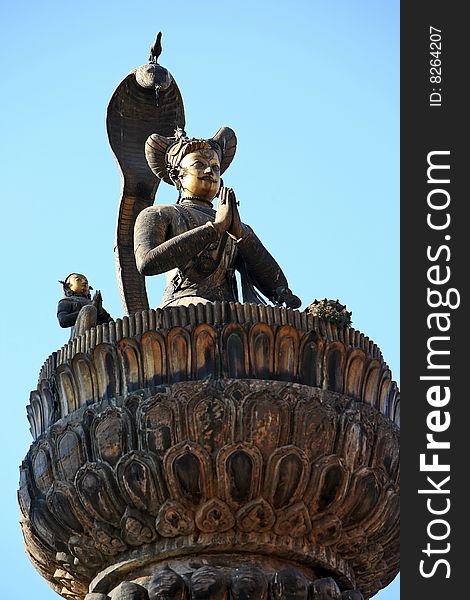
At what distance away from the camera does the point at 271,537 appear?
1449 cm

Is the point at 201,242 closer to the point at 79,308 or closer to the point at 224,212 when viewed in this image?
the point at 224,212

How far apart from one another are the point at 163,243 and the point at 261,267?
1.03m

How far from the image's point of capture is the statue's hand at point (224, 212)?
1578 centimetres

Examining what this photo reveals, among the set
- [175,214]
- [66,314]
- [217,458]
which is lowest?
[217,458]

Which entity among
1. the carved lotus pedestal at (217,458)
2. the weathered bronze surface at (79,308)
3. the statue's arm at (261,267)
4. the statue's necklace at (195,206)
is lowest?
the carved lotus pedestal at (217,458)

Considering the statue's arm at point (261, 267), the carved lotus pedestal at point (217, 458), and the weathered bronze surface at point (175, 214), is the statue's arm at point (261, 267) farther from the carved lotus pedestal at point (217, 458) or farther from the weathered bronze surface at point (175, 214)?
the carved lotus pedestal at point (217, 458)

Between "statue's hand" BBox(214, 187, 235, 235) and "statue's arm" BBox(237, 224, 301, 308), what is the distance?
Answer: 55 cm

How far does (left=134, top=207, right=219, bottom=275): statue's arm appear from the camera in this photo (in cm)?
1573

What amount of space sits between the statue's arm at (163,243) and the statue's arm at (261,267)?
620 millimetres

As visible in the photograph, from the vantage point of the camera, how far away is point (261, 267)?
54.1 feet

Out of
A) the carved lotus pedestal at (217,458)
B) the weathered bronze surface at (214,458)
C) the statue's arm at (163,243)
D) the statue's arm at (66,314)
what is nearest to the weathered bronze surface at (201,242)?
the statue's arm at (163,243)

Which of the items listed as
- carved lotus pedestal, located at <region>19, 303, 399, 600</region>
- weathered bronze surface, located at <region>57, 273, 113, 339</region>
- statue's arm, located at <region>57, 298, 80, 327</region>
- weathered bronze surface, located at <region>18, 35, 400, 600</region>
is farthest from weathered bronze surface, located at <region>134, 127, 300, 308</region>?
carved lotus pedestal, located at <region>19, 303, 399, 600</region>

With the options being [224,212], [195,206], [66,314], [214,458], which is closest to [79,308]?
[66,314]

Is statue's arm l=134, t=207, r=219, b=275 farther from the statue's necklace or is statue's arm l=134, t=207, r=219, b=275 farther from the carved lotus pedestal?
the carved lotus pedestal
